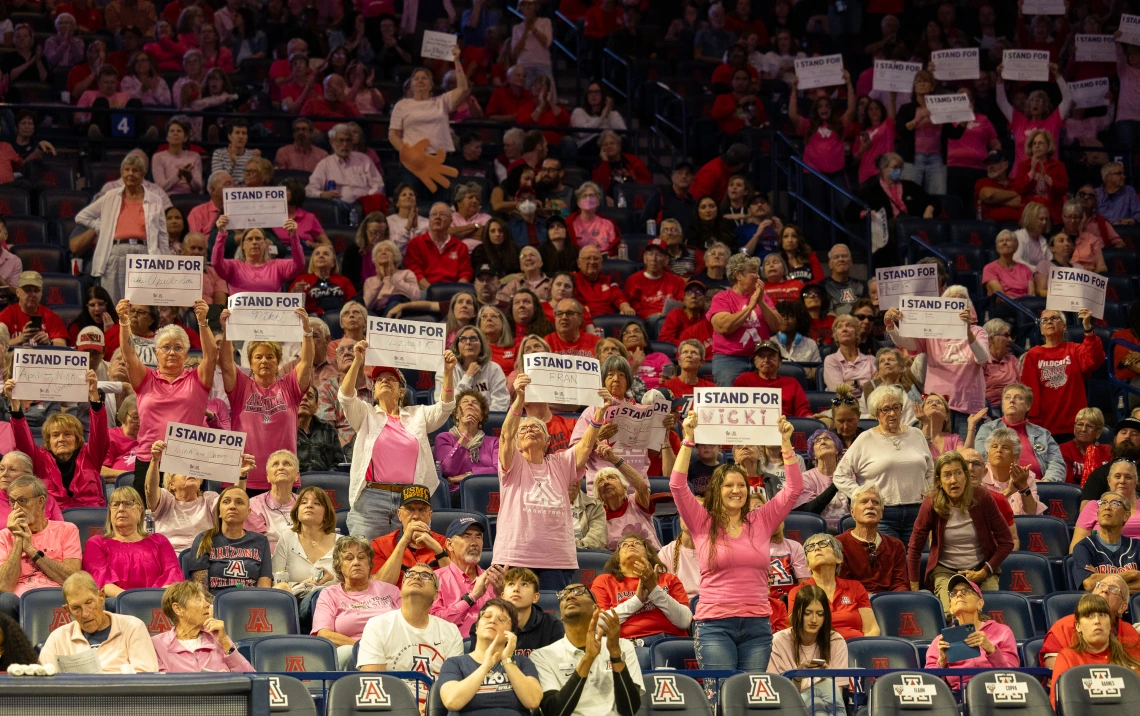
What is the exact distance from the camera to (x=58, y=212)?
12438 mm

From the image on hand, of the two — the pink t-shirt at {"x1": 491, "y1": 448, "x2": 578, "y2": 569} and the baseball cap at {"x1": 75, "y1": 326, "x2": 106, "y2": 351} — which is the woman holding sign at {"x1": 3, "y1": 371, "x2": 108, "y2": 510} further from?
the pink t-shirt at {"x1": 491, "y1": 448, "x2": 578, "y2": 569}

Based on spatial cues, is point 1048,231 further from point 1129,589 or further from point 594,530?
point 594,530

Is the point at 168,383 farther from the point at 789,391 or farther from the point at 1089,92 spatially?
the point at 1089,92

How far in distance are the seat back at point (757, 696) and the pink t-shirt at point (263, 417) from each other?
3.24m

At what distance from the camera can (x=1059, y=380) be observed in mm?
10977

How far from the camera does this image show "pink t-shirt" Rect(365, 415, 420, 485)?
28.1ft

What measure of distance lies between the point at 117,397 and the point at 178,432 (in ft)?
5.46

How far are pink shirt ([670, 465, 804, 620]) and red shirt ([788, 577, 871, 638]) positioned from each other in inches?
19.9

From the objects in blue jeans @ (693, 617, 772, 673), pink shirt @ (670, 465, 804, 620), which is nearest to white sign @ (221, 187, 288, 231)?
pink shirt @ (670, 465, 804, 620)

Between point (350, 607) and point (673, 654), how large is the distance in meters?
1.52

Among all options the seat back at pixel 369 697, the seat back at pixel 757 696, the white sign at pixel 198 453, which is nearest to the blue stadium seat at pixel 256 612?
the white sign at pixel 198 453

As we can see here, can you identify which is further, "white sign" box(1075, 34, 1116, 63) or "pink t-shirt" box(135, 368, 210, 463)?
"white sign" box(1075, 34, 1116, 63)

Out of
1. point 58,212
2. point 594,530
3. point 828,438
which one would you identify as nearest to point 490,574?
point 594,530

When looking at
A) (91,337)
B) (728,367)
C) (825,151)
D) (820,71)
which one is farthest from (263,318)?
(820,71)
